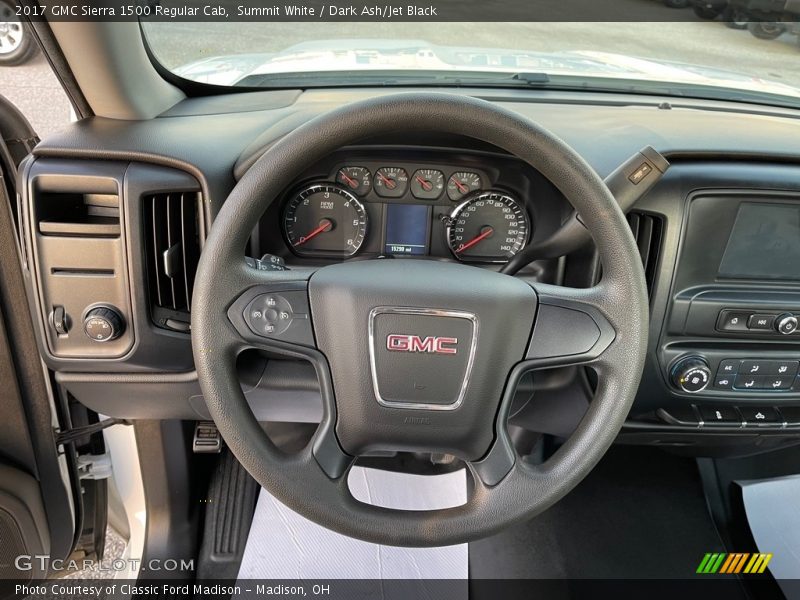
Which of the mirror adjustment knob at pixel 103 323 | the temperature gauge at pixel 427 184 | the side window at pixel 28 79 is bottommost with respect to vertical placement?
the mirror adjustment knob at pixel 103 323

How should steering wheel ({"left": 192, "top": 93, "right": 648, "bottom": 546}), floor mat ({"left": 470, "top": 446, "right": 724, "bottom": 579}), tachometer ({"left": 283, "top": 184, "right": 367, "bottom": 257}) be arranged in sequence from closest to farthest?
steering wheel ({"left": 192, "top": 93, "right": 648, "bottom": 546}) < tachometer ({"left": 283, "top": 184, "right": 367, "bottom": 257}) < floor mat ({"left": 470, "top": 446, "right": 724, "bottom": 579})

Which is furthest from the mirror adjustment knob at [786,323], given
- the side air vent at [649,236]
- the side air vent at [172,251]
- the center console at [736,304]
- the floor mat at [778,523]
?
the side air vent at [172,251]

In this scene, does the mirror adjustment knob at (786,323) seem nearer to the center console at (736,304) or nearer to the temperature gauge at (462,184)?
the center console at (736,304)

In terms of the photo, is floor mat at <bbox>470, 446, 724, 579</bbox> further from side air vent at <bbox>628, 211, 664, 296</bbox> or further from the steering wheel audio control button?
the steering wheel audio control button

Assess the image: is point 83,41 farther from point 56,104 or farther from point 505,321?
point 505,321

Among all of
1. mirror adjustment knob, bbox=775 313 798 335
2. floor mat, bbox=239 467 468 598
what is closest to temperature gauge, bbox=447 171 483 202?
mirror adjustment knob, bbox=775 313 798 335

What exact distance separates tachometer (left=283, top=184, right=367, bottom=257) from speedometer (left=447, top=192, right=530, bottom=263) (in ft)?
0.68

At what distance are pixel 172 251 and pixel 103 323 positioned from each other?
20 cm

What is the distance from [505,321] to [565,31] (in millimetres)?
1108

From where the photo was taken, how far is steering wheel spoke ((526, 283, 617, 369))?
40.7 inches

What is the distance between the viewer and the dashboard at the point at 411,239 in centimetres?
127

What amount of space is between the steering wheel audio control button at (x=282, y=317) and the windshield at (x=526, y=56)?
2.99 ft

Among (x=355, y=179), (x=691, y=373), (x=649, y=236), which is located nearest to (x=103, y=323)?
(x=355, y=179)

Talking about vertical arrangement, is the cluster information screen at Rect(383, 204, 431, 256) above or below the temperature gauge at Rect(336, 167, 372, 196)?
below
